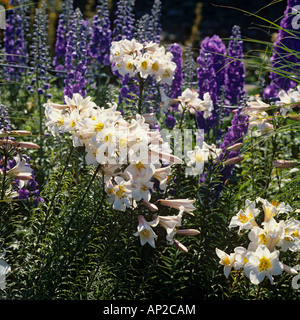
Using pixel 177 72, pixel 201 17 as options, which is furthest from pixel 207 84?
pixel 201 17

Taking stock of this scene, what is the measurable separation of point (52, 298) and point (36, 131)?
227 centimetres

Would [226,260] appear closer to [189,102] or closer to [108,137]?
[108,137]

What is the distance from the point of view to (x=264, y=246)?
236 cm

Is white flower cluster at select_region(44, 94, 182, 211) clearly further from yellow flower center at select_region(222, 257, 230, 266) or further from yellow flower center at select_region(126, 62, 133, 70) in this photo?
yellow flower center at select_region(126, 62, 133, 70)

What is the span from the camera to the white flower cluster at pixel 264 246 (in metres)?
2.36

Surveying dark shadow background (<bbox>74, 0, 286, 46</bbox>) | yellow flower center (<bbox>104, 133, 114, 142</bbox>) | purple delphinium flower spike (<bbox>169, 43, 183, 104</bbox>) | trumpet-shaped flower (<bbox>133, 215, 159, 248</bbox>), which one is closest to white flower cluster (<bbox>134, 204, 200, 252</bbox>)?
trumpet-shaped flower (<bbox>133, 215, 159, 248</bbox>)

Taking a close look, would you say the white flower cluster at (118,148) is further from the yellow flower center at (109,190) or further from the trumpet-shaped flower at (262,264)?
the trumpet-shaped flower at (262,264)

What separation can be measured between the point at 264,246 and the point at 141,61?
141 cm

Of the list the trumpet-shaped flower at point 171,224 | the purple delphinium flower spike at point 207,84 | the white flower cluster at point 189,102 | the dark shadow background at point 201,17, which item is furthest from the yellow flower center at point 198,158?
the dark shadow background at point 201,17

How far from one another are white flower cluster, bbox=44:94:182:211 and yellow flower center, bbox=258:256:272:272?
0.61 meters

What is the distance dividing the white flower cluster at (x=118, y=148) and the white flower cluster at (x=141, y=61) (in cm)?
77
